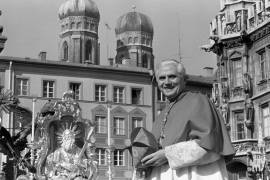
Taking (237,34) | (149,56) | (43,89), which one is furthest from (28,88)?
(149,56)

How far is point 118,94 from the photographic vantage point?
5091 centimetres

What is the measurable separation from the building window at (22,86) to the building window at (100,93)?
5834 mm

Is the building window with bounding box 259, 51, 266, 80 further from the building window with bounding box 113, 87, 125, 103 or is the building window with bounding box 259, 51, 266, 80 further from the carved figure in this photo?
the building window with bounding box 113, 87, 125, 103

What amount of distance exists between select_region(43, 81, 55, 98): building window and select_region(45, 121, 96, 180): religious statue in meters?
23.4

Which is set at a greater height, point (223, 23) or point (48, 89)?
point (223, 23)

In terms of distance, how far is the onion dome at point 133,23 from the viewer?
84.6 m

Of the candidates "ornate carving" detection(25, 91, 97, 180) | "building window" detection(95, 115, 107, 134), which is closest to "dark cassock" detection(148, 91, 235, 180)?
"ornate carving" detection(25, 91, 97, 180)

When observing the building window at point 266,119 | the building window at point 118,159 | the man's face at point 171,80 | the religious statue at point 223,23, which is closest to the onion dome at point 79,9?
the building window at point 118,159

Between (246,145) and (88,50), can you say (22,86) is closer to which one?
(246,145)

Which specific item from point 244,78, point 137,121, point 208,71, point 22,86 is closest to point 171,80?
point 244,78

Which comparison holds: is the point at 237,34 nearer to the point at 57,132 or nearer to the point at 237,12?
the point at 237,12

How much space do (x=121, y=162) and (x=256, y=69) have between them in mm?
20141

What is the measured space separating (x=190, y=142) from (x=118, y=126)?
44.8 m

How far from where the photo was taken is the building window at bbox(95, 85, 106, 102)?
50.1m
